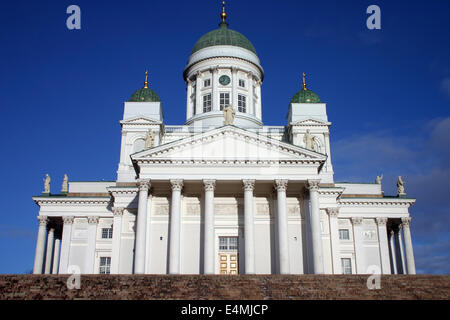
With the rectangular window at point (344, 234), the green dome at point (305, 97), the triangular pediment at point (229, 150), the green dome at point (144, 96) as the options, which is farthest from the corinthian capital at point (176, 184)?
the green dome at point (305, 97)

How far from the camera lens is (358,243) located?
140ft

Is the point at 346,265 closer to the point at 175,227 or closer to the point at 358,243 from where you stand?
the point at 358,243

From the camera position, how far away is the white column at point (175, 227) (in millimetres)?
30266

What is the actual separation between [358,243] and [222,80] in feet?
67.6

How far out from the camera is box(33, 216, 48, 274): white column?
41056 mm

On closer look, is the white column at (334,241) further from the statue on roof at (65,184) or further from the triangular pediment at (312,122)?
the statue on roof at (65,184)

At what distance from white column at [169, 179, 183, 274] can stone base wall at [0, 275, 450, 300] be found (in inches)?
370

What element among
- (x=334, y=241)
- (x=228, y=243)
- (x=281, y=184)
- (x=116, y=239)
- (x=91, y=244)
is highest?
(x=281, y=184)

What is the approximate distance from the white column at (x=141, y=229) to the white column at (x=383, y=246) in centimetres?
2248

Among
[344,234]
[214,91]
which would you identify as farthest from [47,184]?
[344,234]

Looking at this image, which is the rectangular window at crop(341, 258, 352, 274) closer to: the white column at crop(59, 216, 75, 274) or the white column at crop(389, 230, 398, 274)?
the white column at crop(389, 230, 398, 274)
